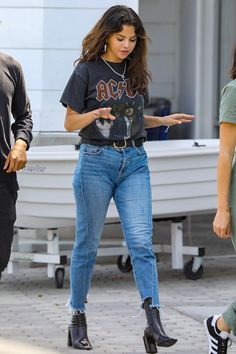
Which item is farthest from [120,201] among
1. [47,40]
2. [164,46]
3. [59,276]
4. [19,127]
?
[164,46]

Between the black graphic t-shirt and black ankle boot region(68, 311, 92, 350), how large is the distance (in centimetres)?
98

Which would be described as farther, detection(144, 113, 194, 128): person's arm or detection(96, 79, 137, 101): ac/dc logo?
detection(144, 113, 194, 128): person's arm

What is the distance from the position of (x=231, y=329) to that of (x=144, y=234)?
2.69ft

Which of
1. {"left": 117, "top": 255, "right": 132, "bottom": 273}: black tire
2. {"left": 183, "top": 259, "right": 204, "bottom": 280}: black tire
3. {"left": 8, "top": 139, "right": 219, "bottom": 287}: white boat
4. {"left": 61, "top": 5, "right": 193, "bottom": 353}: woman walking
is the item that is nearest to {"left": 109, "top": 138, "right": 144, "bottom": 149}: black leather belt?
{"left": 61, "top": 5, "right": 193, "bottom": 353}: woman walking

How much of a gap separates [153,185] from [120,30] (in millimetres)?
2553

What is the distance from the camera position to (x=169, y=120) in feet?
Answer: 20.8

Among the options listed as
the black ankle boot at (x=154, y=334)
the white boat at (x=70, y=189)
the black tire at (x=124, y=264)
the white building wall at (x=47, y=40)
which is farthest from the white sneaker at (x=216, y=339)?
the white building wall at (x=47, y=40)

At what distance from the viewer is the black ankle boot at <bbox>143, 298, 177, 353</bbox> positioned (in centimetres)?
602

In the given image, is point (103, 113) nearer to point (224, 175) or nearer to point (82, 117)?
point (82, 117)

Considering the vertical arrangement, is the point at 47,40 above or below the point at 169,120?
above

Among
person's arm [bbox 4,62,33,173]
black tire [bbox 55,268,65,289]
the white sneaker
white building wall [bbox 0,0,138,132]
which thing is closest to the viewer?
the white sneaker

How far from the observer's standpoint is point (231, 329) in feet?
18.3

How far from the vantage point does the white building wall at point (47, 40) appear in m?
9.81

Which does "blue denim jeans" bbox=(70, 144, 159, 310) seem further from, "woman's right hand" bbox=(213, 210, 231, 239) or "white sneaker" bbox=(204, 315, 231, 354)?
"woman's right hand" bbox=(213, 210, 231, 239)
